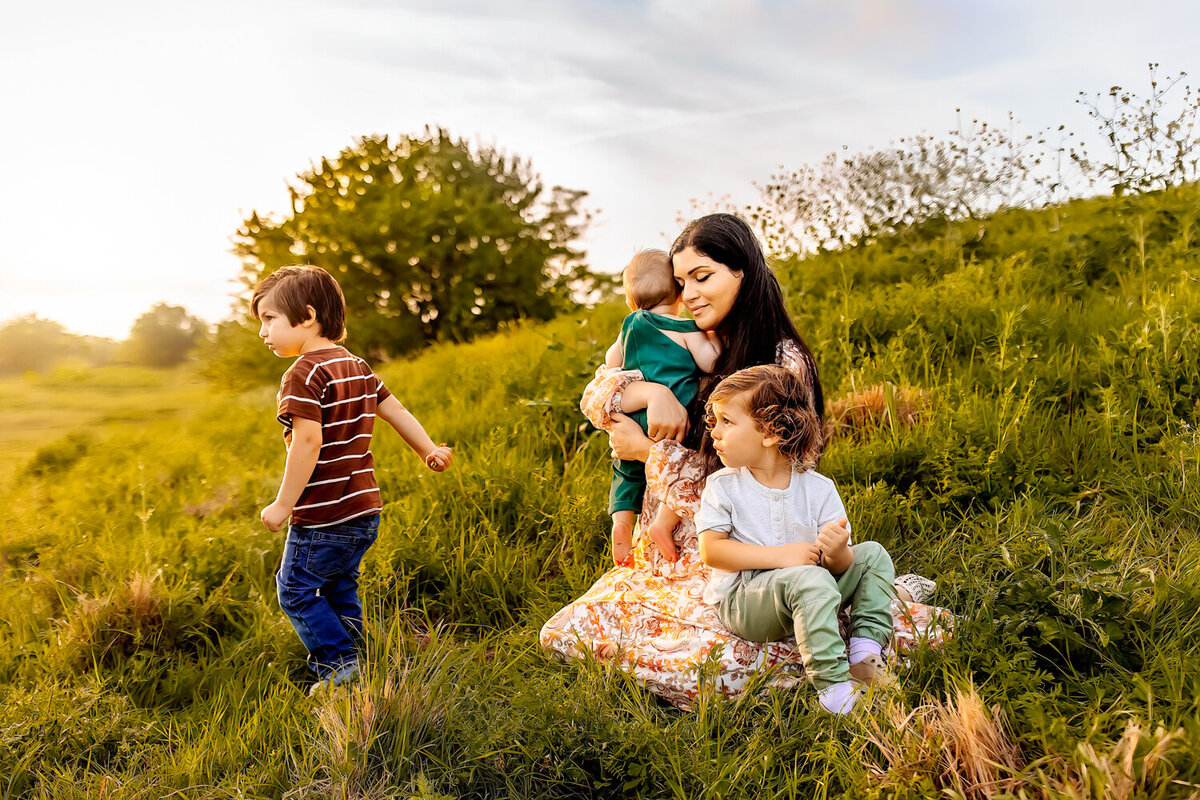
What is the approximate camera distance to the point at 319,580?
338 centimetres

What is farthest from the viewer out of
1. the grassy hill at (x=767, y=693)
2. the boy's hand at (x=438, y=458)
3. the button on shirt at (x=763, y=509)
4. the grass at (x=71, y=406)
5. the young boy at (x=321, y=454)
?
the grass at (x=71, y=406)

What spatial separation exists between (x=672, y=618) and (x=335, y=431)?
59.6 inches

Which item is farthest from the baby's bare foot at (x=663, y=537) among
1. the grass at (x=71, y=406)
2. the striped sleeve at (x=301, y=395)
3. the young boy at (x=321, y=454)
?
the grass at (x=71, y=406)

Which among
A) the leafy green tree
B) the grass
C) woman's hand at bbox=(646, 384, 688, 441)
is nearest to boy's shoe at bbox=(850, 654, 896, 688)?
woman's hand at bbox=(646, 384, 688, 441)

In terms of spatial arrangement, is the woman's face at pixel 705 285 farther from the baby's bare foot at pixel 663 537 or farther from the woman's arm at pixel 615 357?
the baby's bare foot at pixel 663 537

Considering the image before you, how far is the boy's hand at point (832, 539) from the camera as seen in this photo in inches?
112

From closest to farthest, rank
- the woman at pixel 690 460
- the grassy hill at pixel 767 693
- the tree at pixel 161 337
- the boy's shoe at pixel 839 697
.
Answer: the grassy hill at pixel 767 693 → the boy's shoe at pixel 839 697 → the woman at pixel 690 460 → the tree at pixel 161 337

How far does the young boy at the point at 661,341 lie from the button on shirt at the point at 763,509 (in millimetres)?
341

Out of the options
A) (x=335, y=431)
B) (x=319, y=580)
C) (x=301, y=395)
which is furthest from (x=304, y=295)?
(x=319, y=580)

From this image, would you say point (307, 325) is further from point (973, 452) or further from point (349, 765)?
point (973, 452)

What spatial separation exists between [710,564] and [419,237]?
40.0ft

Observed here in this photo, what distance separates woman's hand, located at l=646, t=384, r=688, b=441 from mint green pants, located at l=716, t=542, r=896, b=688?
58 cm

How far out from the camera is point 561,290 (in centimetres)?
1486

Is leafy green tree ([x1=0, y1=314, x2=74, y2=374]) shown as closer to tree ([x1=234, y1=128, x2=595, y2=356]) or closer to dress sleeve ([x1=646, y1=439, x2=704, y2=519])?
tree ([x1=234, y1=128, x2=595, y2=356])
